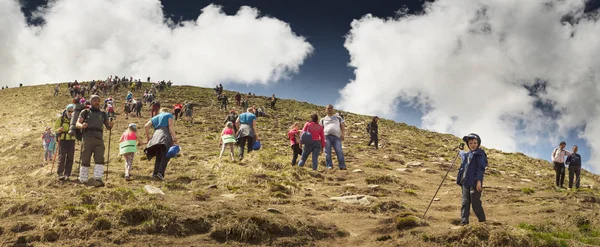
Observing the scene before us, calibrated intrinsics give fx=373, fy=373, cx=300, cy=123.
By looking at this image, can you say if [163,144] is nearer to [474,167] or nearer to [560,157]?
[474,167]

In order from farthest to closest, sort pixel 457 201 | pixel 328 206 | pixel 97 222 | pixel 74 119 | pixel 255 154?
pixel 255 154 < pixel 457 201 < pixel 74 119 < pixel 328 206 < pixel 97 222

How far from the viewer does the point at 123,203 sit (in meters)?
7.56

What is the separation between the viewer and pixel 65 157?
10953 mm

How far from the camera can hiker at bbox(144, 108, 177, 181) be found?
11.1m

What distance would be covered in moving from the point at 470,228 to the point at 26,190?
10185 mm

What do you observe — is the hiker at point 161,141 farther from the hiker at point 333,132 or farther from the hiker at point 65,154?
the hiker at point 333,132

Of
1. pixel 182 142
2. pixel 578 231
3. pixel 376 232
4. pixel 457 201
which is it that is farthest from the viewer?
pixel 182 142

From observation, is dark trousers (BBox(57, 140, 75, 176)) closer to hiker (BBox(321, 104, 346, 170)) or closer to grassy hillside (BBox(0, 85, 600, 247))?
grassy hillside (BBox(0, 85, 600, 247))

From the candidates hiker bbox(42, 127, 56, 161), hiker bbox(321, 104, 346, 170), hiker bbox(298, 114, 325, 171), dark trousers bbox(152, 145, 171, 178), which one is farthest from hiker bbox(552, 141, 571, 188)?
hiker bbox(42, 127, 56, 161)

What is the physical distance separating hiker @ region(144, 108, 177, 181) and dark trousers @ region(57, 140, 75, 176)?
83.0 inches

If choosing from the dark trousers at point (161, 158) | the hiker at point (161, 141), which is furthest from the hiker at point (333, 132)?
the dark trousers at point (161, 158)

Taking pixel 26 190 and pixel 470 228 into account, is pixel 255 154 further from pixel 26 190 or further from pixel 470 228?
pixel 470 228

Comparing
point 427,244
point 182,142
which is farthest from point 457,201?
point 182,142

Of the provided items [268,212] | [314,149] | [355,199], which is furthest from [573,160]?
[268,212]
